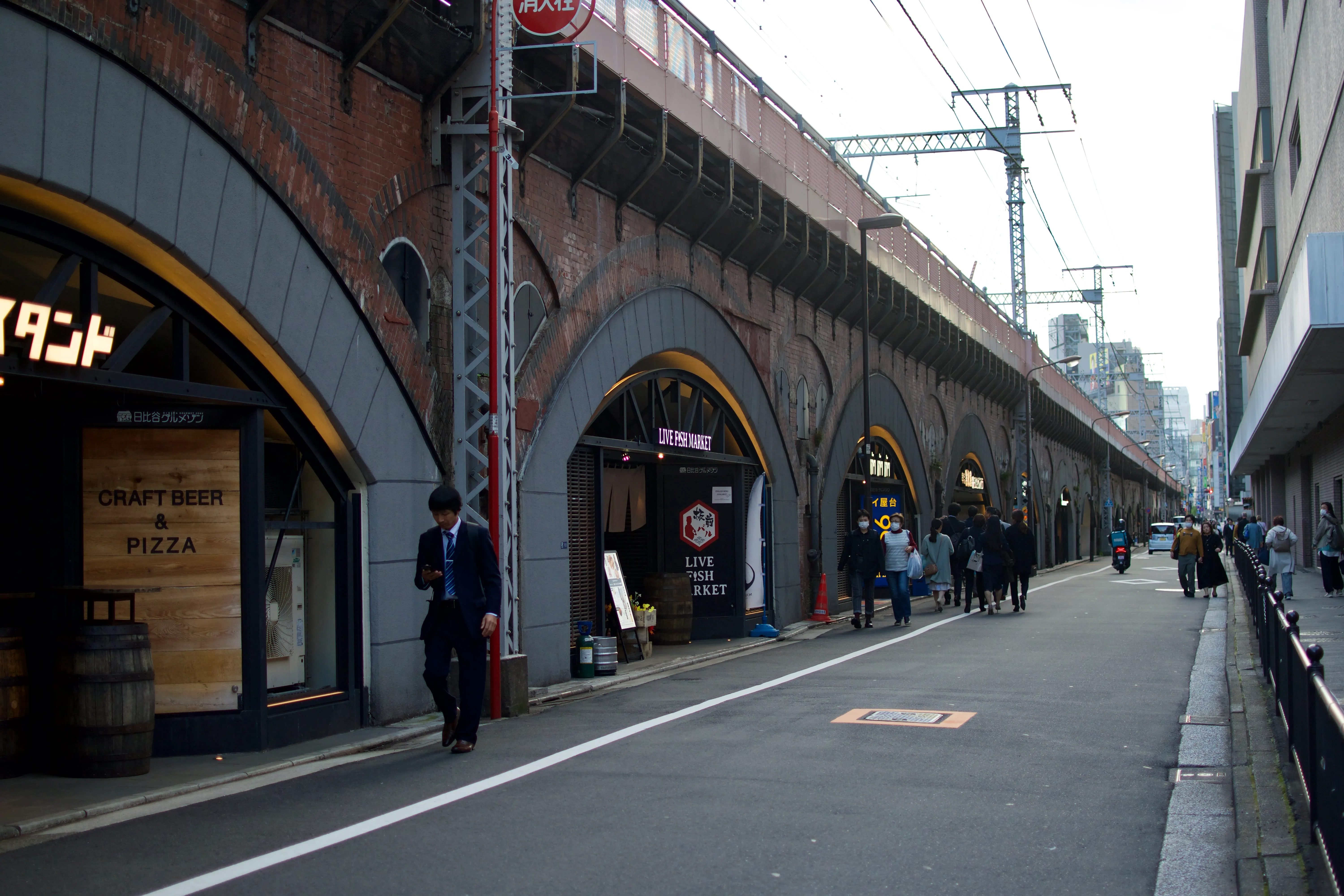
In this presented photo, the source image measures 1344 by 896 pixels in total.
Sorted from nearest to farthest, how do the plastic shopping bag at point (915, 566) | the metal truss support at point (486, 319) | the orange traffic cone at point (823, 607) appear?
the metal truss support at point (486, 319) → the plastic shopping bag at point (915, 566) → the orange traffic cone at point (823, 607)

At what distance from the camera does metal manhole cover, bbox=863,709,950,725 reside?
10539 mm

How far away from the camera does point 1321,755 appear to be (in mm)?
5926

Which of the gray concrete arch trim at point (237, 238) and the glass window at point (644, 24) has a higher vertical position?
the glass window at point (644, 24)

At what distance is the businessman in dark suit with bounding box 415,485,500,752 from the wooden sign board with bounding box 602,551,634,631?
670 centimetres

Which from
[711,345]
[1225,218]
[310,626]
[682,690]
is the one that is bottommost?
[682,690]

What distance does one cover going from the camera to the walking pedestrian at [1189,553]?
27.4 meters

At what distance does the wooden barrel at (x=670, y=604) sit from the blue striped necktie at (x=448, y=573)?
9.02m

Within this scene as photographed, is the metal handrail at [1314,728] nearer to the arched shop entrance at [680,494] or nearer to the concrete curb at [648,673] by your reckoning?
the concrete curb at [648,673]

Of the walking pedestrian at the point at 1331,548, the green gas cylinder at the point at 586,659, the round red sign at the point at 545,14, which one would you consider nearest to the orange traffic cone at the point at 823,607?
the green gas cylinder at the point at 586,659

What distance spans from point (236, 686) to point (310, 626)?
55.4 inches

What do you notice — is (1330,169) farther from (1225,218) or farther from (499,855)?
(1225,218)

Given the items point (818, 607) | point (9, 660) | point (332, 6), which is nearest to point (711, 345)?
point (818, 607)

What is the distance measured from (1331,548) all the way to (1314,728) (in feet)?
65.9

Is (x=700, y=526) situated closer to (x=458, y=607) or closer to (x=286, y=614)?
(x=286, y=614)
